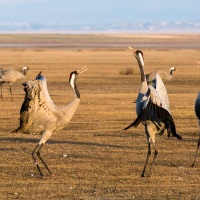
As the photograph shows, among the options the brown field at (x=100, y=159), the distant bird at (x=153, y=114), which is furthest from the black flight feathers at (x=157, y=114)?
the brown field at (x=100, y=159)

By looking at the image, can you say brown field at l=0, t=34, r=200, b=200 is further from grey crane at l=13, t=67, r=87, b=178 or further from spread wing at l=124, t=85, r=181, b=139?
spread wing at l=124, t=85, r=181, b=139

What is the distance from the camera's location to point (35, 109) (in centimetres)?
1055

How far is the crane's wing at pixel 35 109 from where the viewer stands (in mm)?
10266

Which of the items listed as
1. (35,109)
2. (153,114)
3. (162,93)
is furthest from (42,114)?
(162,93)

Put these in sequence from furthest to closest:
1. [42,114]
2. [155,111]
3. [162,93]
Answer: [162,93], [42,114], [155,111]

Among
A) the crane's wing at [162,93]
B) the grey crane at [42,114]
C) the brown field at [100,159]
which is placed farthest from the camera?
the crane's wing at [162,93]

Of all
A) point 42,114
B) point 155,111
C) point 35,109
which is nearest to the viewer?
point 155,111

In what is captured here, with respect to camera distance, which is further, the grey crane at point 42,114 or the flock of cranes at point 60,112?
the grey crane at point 42,114

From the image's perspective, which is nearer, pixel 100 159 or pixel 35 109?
pixel 35 109

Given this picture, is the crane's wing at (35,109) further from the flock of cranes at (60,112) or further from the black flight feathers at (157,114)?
the black flight feathers at (157,114)

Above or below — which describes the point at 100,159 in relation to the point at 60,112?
below

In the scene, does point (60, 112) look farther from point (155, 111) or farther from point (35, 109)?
point (155, 111)

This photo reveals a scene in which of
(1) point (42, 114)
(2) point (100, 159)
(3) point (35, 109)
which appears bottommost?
(2) point (100, 159)

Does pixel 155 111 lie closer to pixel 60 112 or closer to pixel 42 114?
pixel 60 112
